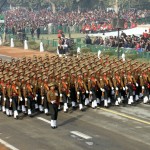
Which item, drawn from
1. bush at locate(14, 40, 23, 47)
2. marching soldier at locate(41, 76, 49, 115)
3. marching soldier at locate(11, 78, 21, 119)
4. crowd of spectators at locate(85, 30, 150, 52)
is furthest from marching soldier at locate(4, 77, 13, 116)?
bush at locate(14, 40, 23, 47)

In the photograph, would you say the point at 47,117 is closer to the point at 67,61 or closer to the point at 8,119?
the point at 8,119

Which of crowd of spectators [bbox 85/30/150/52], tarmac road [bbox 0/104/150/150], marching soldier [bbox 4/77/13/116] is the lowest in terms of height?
tarmac road [bbox 0/104/150/150]

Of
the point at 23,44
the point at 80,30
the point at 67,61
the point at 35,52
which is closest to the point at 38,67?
the point at 67,61

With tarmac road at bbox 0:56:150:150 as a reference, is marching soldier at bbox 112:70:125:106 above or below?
above

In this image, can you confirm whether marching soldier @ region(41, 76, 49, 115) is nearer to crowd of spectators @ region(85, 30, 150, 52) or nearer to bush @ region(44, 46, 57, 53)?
crowd of spectators @ region(85, 30, 150, 52)

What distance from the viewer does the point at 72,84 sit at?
956 inches

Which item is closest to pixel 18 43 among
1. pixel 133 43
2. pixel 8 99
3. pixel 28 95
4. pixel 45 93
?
pixel 133 43

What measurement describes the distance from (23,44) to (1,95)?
94.1ft

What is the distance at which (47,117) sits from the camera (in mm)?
22578

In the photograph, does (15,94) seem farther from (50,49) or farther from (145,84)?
(50,49)

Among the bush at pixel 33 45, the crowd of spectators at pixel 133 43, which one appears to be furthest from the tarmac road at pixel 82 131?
the bush at pixel 33 45

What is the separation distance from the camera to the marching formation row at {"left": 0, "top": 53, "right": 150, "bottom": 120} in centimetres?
2272

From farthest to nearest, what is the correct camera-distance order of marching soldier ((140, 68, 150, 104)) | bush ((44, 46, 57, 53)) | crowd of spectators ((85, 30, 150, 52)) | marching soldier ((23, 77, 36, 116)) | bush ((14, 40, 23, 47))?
bush ((14, 40, 23, 47)) → bush ((44, 46, 57, 53)) → crowd of spectators ((85, 30, 150, 52)) → marching soldier ((140, 68, 150, 104)) → marching soldier ((23, 77, 36, 116))

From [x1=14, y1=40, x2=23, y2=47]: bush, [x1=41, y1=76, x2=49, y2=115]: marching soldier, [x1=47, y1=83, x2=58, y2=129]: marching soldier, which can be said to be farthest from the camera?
[x1=14, y1=40, x2=23, y2=47]: bush
